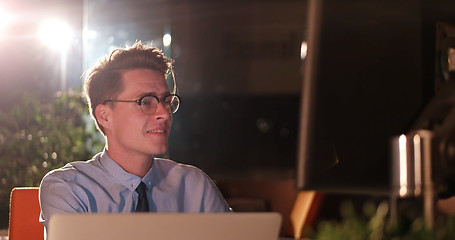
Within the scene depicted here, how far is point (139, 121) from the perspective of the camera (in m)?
2.22

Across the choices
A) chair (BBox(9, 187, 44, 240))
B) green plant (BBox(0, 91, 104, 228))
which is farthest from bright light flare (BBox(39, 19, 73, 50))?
chair (BBox(9, 187, 44, 240))

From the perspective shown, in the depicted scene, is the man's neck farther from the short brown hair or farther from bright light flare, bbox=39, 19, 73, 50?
bright light flare, bbox=39, 19, 73, 50

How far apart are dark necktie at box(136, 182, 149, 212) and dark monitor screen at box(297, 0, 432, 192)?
0.58 meters

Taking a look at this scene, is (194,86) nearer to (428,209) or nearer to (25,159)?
(25,159)

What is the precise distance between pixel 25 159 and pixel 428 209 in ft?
11.9

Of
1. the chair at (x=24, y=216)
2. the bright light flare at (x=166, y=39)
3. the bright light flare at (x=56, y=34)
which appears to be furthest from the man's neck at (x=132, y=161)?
the bright light flare at (x=166, y=39)

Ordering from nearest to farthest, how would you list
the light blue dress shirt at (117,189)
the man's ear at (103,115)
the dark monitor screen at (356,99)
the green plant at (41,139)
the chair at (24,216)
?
the dark monitor screen at (356,99), the light blue dress shirt at (117,189), the chair at (24,216), the man's ear at (103,115), the green plant at (41,139)

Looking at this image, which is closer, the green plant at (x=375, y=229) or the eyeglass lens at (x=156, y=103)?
the green plant at (x=375, y=229)

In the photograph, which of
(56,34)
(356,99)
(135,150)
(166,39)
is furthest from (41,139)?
(356,99)

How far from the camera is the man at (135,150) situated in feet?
7.00

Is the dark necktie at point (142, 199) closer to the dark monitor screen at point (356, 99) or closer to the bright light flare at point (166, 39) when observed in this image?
the dark monitor screen at point (356, 99)

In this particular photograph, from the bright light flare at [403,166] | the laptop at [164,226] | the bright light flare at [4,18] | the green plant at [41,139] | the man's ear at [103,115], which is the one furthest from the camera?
the bright light flare at [4,18]

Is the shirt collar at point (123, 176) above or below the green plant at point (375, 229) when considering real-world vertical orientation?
below

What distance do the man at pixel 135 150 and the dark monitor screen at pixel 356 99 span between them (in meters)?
0.51
